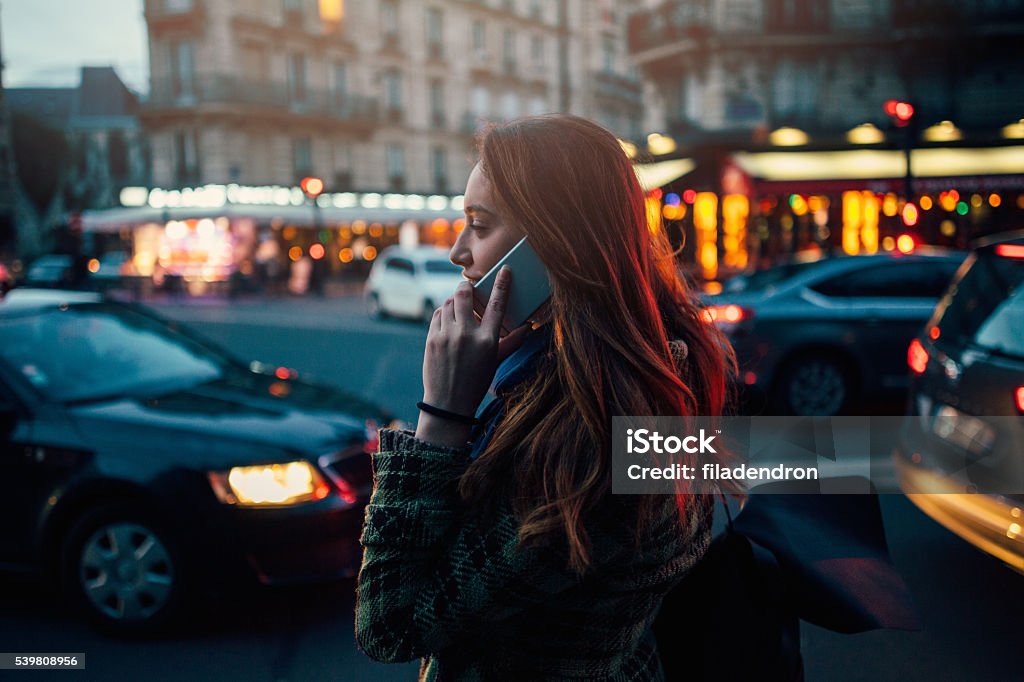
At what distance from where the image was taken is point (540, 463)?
1.16m

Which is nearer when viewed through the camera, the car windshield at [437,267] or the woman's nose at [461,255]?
the woman's nose at [461,255]

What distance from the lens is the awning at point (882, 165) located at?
22.2 meters

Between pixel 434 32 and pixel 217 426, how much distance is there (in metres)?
42.6

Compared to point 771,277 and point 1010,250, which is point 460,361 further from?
point 771,277

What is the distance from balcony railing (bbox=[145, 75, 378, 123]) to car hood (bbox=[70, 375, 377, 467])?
1355 inches

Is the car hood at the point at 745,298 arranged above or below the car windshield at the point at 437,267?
below

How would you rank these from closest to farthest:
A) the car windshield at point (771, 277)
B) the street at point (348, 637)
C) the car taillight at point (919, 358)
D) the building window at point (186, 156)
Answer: the street at point (348, 637), the car taillight at point (919, 358), the car windshield at point (771, 277), the building window at point (186, 156)

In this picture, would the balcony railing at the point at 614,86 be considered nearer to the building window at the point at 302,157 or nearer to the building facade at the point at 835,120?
the building window at the point at 302,157

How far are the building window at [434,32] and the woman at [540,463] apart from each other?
146 feet

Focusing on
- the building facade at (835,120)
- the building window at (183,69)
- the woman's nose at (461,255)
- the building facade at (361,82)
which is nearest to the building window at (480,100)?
the building facade at (361,82)

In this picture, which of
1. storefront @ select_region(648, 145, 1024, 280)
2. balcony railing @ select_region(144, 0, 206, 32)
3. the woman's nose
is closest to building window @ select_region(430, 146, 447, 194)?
balcony railing @ select_region(144, 0, 206, 32)

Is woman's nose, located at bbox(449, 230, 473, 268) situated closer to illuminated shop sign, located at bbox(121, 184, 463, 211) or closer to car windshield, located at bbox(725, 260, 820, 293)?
car windshield, located at bbox(725, 260, 820, 293)

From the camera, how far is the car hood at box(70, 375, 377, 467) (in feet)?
12.2

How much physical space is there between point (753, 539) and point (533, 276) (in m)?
0.57
